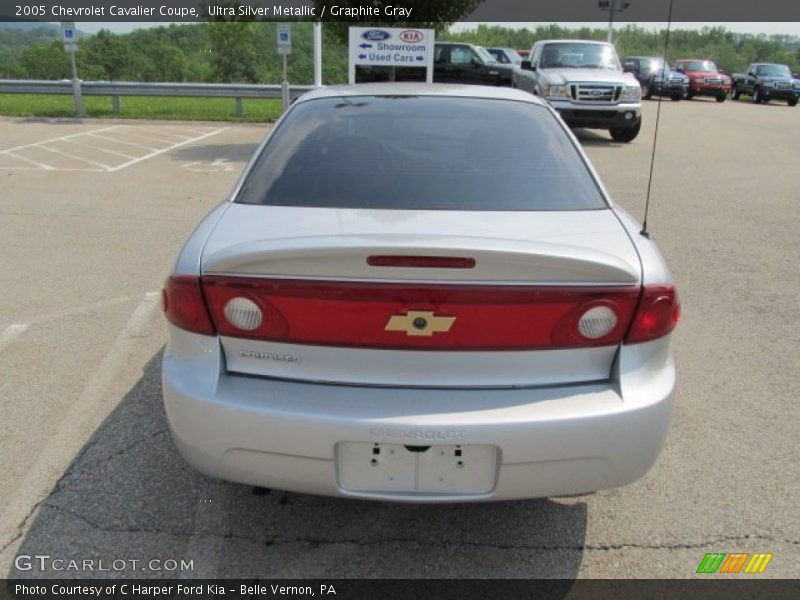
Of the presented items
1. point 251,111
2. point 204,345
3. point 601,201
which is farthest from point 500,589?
point 251,111

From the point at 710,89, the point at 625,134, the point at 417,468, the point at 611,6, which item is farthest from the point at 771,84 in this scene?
the point at 417,468

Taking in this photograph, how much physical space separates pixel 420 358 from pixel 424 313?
147mm

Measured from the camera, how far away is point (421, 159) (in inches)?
118

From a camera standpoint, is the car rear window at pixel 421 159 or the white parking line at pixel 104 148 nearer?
the car rear window at pixel 421 159

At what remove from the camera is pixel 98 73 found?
217ft

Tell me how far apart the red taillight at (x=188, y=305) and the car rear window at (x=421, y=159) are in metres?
0.55

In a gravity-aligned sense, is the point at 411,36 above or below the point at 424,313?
above

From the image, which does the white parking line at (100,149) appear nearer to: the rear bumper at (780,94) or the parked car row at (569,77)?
the parked car row at (569,77)

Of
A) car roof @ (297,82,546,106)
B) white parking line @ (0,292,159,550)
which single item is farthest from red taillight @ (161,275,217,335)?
car roof @ (297,82,546,106)

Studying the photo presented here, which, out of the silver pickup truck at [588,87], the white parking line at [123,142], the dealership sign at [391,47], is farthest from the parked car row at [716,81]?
the white parking line at [123,142]

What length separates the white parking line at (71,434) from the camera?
9.08 ft

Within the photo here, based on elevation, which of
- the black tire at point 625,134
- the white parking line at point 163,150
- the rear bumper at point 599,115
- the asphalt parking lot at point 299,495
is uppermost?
the rear bumper at point 599,115

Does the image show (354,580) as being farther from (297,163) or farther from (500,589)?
(297,163)

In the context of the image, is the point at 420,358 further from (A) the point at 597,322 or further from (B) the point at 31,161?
(B) the point at 31,161
